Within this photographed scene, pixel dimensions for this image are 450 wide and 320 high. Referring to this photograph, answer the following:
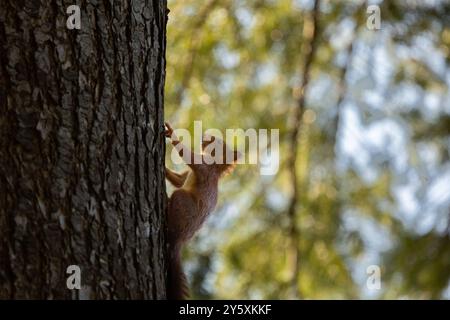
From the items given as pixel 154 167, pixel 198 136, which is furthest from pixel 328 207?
pixel 154 167

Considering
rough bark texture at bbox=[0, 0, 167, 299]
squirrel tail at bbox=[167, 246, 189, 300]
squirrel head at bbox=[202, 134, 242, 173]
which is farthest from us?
squirrel head at bbox=[202, 134, 242, 173]

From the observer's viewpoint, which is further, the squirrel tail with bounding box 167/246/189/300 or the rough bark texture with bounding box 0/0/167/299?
the squirrel tail with bounding box 167/246/189/300

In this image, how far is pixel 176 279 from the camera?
204 cm

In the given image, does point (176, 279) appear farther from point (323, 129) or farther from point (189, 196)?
point (323, 129)

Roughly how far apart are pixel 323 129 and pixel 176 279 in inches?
81.7

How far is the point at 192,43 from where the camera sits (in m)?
3.85

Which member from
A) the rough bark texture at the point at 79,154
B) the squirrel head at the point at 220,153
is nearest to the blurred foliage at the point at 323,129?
the squirrel head at the point at 220,153

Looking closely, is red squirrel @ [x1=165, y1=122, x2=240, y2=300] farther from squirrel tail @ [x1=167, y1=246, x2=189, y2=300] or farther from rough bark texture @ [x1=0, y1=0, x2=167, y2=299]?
rough bark texture @ [x1=0, y1=0, x2=167, y2=299]

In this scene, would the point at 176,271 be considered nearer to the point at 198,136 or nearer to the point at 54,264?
the point at 54,264

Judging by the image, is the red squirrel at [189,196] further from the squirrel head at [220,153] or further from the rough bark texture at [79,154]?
the rough bark texture at [79,154]

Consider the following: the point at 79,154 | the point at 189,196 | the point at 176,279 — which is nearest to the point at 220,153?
the point at 189,196

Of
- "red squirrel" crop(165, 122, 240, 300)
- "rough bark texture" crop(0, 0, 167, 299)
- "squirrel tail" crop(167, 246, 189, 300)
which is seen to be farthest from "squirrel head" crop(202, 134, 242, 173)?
"rough bark texture" crop(0, 0, 167, 299)

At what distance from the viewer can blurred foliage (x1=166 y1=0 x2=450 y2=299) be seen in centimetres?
387

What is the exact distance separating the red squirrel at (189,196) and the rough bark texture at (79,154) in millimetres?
240
